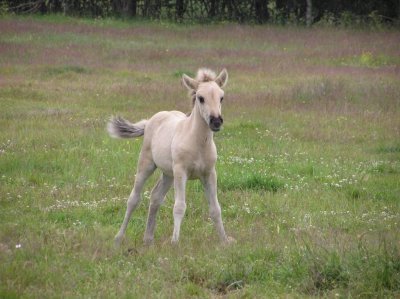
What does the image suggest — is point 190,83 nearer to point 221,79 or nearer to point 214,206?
point 221,79

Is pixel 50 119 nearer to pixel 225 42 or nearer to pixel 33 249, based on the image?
pixel 33 249

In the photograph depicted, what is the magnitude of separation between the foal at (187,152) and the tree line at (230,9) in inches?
1375

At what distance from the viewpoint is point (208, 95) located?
7.93 meters

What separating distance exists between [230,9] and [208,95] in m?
40.6

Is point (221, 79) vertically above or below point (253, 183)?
above

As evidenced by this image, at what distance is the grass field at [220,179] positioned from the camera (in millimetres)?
6426

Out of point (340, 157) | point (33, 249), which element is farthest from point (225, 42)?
point (33, 249)

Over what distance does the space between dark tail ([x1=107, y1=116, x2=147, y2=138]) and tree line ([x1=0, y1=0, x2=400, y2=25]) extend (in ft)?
113

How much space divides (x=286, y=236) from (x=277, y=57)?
20103 mm

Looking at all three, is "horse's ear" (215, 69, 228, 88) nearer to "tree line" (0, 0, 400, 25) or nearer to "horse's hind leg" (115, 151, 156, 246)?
"horse's hind leg" (115, 151, 156, 246)

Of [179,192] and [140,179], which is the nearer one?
[179,192]

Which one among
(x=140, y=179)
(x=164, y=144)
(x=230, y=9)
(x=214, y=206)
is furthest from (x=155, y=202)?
(x=230, y=9)

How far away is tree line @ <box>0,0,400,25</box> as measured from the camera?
43875 mm

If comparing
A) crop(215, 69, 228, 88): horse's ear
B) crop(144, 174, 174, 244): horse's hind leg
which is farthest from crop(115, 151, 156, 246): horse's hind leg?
crop(215, 69, 228, 88): horse's ear
